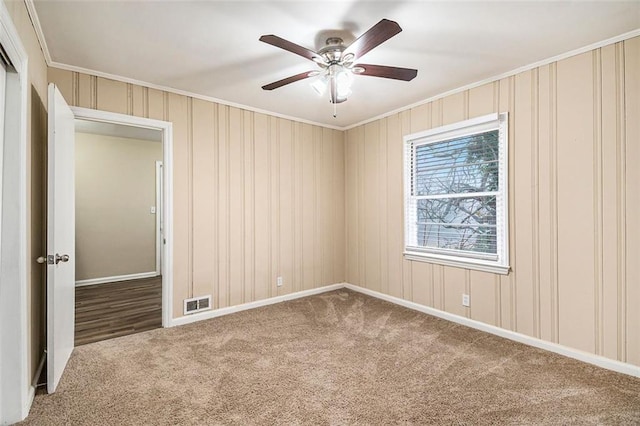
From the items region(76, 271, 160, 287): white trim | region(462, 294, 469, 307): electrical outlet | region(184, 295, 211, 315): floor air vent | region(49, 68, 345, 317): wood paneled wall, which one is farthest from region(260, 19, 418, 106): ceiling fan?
region(76, 271, 160, 287): white trim

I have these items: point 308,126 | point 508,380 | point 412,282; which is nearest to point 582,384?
point 508,380

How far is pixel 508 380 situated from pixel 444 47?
8.05ft

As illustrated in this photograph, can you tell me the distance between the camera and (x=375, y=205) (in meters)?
4.23

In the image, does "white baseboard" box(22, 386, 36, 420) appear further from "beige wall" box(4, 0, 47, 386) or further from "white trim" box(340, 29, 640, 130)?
"white trim" box(340, 29, 640, 130)

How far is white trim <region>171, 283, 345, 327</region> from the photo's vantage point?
332cm

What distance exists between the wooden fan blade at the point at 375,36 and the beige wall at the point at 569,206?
1.73 metres

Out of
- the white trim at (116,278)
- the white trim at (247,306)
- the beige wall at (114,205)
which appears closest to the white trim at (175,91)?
the white trim at (247,306)

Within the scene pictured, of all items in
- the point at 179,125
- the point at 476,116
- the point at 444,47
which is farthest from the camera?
the point at 179,125

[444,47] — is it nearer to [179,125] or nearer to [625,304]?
[625,304]

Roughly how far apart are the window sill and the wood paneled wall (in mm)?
1300

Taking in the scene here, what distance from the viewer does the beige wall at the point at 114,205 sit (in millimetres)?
4953

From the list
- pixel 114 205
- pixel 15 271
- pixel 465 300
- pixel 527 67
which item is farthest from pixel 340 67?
pixel 114 205

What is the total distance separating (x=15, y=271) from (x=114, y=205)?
12.7ft

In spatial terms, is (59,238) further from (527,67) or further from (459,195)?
(527,67)
